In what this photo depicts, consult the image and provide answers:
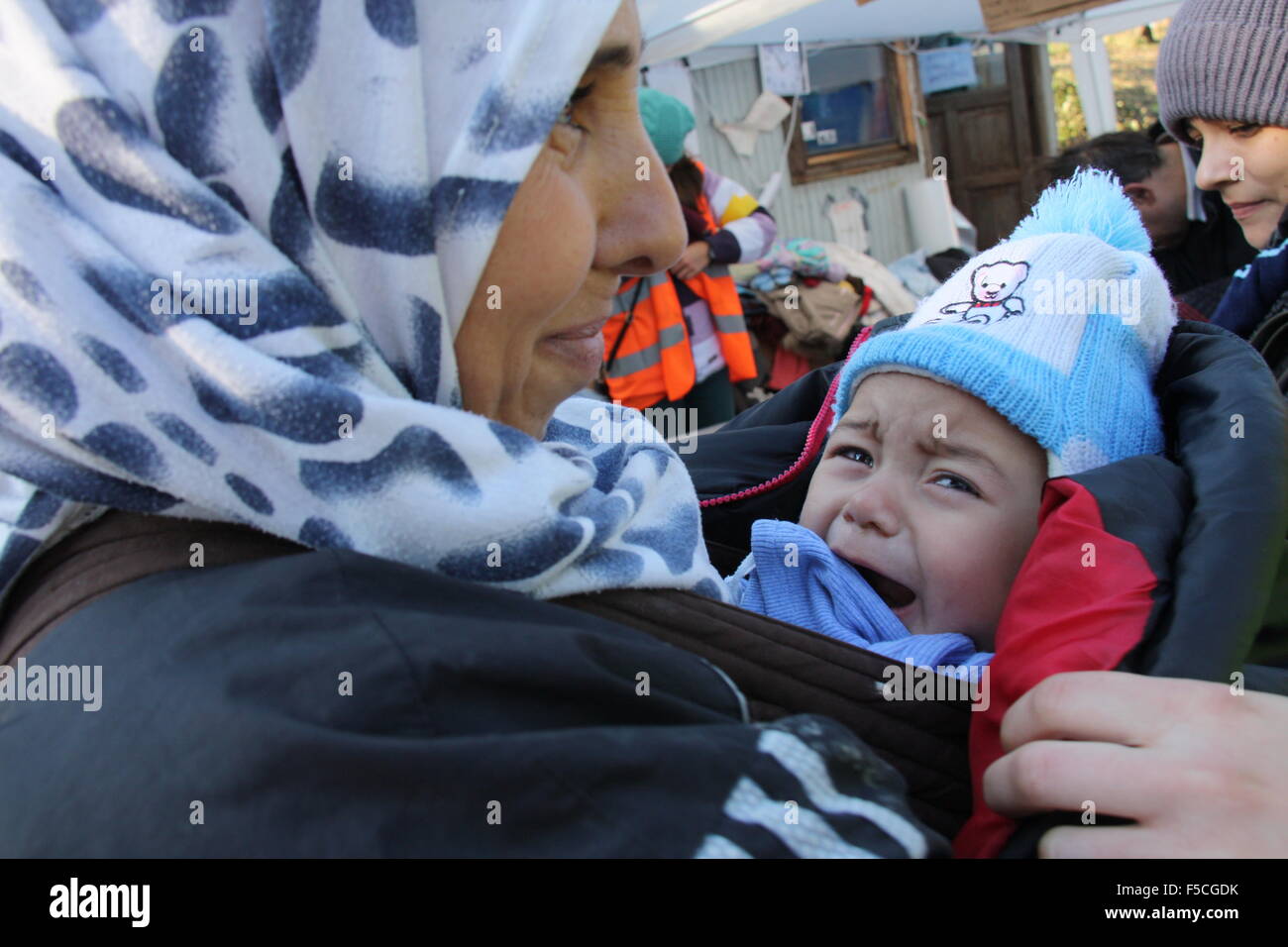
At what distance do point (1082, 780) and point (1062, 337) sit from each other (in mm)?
1043

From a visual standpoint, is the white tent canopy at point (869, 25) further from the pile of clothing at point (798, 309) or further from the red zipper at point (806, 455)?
the red zipper at point (806, 455)

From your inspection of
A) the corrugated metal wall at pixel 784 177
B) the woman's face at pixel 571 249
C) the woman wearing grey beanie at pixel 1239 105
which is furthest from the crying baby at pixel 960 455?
the corrugated metal wall at pixel 784 177

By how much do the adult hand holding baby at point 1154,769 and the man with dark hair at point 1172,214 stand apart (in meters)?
3.59

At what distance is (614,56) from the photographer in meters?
1.09

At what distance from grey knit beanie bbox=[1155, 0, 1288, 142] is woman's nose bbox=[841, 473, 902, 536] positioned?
6.61ft

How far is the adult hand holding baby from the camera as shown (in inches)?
34.5

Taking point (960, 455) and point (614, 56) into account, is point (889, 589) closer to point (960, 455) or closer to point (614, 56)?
point (960, 455)

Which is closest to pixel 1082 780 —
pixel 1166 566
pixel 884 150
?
pixel 1166 566

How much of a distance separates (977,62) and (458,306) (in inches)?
442

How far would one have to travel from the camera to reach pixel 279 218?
912mm

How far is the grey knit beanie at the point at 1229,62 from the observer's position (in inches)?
111

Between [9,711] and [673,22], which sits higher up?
[673,22]

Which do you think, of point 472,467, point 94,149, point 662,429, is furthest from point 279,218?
point 662,429
